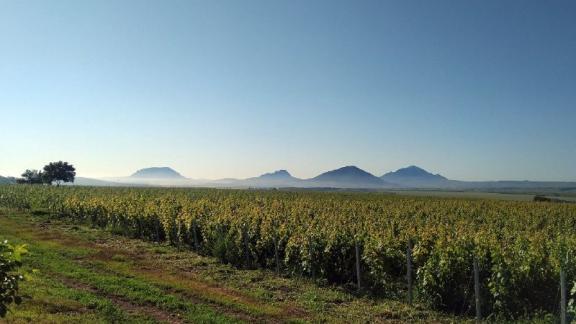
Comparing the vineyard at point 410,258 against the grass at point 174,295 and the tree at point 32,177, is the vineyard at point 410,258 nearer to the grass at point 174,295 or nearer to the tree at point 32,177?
the grass at point 174,295

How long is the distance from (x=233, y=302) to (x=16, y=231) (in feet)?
69.5

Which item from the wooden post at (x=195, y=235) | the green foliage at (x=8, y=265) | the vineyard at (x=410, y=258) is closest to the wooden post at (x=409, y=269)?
the vineyard at (x=410, y=258)

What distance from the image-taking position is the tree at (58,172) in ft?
521

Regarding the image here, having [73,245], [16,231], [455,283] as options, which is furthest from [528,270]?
[16,231]

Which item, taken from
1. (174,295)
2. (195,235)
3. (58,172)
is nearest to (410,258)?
(174,295)

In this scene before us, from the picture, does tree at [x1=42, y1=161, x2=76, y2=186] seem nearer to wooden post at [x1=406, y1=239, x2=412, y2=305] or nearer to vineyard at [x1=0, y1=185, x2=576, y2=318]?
vineyard at [x1=0, y1=185, x2=576, y2=318]

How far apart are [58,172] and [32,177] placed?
1011 cm

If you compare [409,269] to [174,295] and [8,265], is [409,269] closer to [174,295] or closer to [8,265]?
[174,295]

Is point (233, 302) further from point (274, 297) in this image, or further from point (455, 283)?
point (455, 283)

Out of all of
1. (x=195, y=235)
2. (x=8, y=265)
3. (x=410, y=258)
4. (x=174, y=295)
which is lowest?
(x=174, y=295)

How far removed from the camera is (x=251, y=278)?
1670 centimetres

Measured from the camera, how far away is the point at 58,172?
160000mm

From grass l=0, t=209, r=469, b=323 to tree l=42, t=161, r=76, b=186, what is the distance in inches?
6076

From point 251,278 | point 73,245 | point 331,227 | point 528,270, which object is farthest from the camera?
point 73,245
